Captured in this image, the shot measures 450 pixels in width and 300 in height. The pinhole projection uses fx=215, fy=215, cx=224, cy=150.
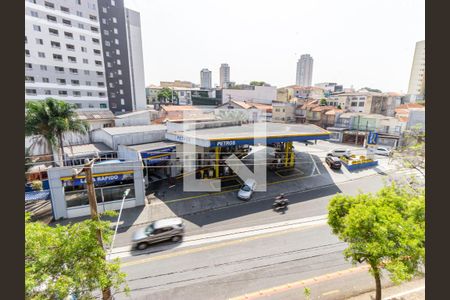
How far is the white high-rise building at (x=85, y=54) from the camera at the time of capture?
4041cm

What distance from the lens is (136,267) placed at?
41.5 ft

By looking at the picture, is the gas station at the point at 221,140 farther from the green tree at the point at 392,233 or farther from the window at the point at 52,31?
the window at the point at 52,31

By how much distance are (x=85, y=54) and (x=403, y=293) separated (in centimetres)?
5943

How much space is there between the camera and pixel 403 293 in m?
10.4

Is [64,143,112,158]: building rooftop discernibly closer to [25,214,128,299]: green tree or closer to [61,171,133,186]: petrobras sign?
[61,171,133,186]: petrobras sign

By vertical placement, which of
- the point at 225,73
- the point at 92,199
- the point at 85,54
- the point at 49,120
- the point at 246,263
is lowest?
the point at 246,263

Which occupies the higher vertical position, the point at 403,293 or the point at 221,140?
the point at 221,140

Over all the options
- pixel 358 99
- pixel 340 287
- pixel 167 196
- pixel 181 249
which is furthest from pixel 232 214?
pixel 358 99

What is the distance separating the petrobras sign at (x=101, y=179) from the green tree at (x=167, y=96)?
62.7 metres

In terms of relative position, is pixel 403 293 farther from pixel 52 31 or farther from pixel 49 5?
pixel 49 5

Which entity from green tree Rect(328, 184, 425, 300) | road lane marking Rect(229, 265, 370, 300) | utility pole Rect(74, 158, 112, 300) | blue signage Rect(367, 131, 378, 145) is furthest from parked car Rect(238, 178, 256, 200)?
blue signage Rect(367, 131, 378, 145)

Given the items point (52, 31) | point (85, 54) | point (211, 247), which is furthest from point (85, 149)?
point (52, 31)

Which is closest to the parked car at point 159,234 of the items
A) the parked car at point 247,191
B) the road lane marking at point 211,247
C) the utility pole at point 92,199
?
the road lane marking at point 211,247

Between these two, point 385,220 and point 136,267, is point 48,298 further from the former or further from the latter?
point 385,220
